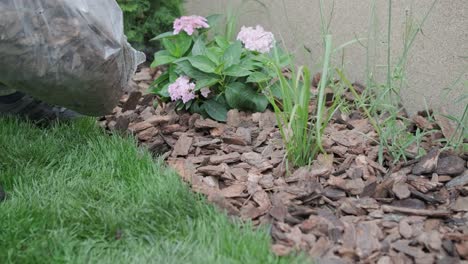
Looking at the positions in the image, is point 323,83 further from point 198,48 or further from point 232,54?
point 198,48

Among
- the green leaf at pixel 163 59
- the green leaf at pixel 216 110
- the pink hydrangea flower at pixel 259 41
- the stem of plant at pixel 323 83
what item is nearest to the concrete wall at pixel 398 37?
the pink hydrangea flower at pixel 259 41

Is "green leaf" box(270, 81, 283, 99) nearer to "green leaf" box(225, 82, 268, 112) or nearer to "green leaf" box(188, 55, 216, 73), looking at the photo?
"green leaf" box(225, 82, 268, 112)

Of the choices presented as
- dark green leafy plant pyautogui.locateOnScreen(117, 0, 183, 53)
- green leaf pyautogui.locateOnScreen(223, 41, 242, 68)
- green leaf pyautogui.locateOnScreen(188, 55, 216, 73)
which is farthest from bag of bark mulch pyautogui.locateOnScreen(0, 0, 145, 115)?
dark green leafy plant pyautogui.locateOnScreen(117, 0, 183, 53)

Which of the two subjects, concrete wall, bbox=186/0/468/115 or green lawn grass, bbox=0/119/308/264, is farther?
concrete wall, bbox=186/0/468/115

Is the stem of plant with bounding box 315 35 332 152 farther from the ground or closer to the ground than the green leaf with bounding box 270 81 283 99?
farther from the ground

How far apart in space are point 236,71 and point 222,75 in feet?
0.33

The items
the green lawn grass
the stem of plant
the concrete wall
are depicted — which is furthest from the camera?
the concrete wall

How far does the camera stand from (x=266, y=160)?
322cm

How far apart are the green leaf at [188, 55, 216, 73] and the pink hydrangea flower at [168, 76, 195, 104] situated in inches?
4.4

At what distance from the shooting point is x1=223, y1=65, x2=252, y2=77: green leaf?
3717 millimetres

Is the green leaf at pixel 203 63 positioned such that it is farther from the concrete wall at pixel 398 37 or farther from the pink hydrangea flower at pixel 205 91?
the concrete wall at pixel 398 37

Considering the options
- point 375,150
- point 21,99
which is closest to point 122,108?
point 21,99

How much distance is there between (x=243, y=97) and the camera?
3.81 metres

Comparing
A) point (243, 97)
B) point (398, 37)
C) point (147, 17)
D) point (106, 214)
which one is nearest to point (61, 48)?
point (106, 214)
